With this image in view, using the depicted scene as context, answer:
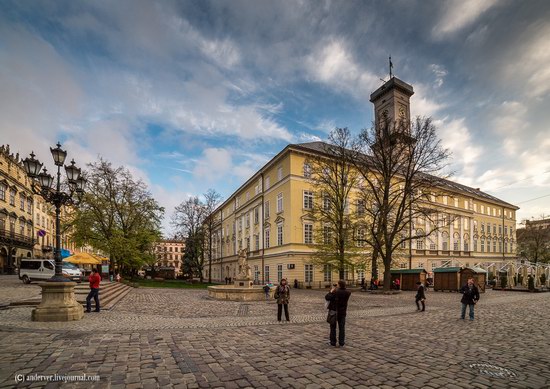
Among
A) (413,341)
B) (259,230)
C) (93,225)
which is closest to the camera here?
(413,341)

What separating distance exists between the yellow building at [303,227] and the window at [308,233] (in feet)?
0.38

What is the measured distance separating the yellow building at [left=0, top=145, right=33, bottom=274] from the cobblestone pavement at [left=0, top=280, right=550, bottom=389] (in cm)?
4129

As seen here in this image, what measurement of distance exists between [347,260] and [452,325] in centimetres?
1894

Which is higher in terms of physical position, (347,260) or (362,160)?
(362,160)

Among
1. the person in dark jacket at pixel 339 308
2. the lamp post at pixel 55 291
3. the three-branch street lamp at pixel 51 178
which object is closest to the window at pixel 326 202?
the three-branch street lamp at pixel 51 178

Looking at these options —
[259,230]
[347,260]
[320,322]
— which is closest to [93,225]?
[259,230]

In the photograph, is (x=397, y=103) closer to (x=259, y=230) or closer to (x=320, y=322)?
(x=259, y=230)

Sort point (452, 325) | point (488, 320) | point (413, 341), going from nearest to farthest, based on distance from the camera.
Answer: point (413, 341)
point (452, 325)
point (488, 320)

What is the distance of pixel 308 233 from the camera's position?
3725 centimetres

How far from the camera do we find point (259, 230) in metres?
45.5

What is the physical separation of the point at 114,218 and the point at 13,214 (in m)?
19.9

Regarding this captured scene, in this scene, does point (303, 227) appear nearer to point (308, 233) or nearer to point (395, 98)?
point (308, 233)

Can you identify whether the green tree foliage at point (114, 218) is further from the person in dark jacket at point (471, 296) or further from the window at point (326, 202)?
the person in dark jacket at point (471, 296)

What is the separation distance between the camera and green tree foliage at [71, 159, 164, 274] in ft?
114
